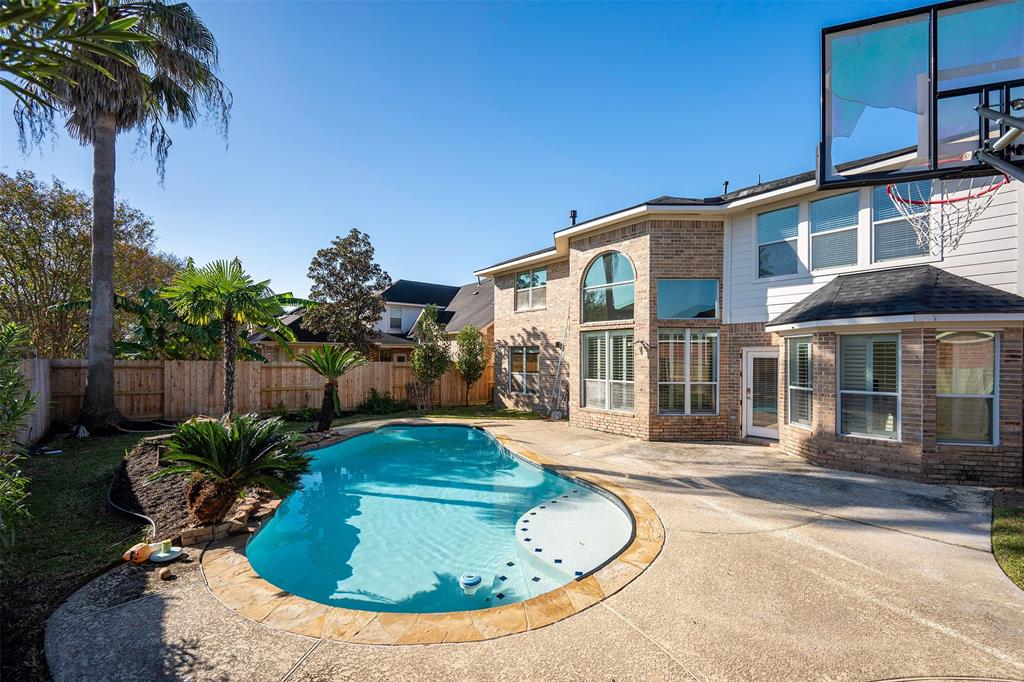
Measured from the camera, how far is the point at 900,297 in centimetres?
754

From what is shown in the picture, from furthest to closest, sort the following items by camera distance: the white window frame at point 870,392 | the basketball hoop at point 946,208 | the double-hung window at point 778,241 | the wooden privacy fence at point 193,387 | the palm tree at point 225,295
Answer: the wooden privacy fence at point 193,387, the palm tree at point 225,295, the double-hung window at point 778,241, the white window frame at point 870,392, the basketball hoop at point 946,208

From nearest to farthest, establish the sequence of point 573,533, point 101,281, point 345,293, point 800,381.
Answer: point 573,533
point 800,381
point 101,281
point 345,293

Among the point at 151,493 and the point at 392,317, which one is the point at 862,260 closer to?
the point at 151,493

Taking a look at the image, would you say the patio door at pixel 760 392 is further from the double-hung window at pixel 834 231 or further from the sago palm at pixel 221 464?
the sago palm at pixel 221 464

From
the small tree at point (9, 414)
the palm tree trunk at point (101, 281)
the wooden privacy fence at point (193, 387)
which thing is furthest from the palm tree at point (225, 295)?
the small tree at point (9, 414)

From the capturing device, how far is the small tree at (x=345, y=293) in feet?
61.1

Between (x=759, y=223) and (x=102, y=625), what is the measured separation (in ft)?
42.0

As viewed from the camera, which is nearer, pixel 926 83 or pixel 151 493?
pixel 926 83

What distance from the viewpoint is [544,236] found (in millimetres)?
14852

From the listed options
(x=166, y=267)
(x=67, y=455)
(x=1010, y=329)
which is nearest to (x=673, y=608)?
(x=1010, y=329)

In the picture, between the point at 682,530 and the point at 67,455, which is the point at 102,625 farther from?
the point at 67,455

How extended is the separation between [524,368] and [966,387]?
12.5 metres

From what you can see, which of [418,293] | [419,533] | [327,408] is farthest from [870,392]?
[418,293]

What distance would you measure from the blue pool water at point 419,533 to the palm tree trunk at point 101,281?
7.15 m
